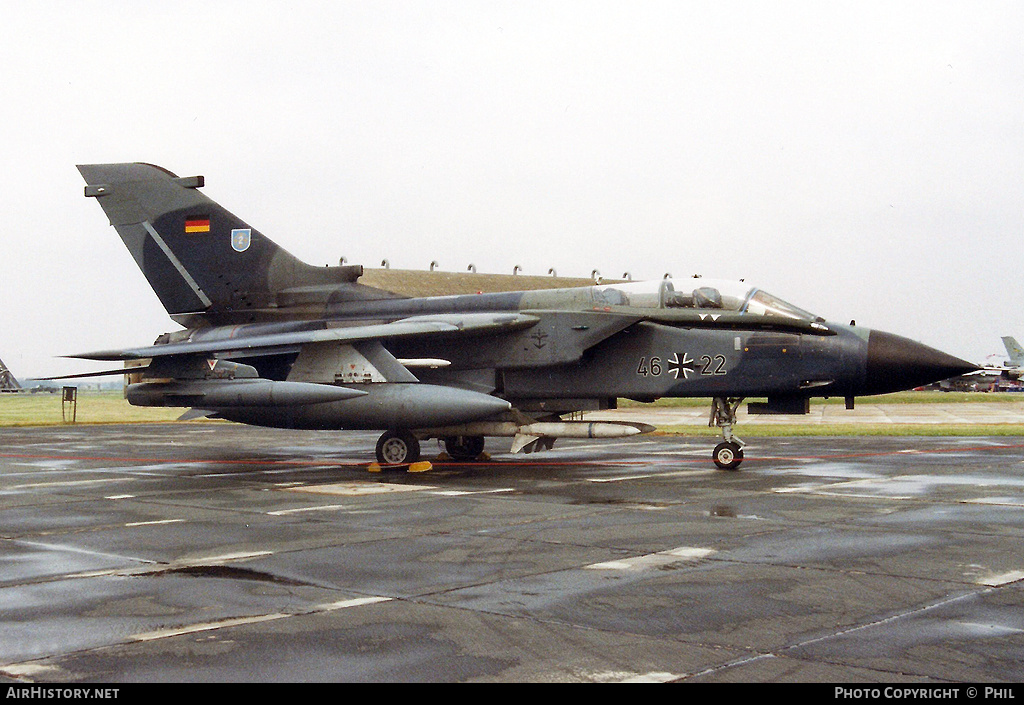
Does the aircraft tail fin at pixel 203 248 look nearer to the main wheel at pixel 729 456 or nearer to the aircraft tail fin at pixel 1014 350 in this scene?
the main wheel at pixel 729 456

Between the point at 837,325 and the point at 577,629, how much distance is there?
10.6 metres

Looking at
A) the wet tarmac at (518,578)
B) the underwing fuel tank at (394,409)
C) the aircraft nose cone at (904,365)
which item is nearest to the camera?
the wet tarmac at (518,578)

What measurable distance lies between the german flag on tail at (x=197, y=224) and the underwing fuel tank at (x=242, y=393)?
3.35m

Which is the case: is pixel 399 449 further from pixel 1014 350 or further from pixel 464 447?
pixel 1014 350

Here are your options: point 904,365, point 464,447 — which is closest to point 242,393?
point 464,447

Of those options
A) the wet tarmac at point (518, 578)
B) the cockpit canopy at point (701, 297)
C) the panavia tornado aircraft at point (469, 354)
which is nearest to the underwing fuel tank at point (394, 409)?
the panavia tornado aircraft at point (469, 354)

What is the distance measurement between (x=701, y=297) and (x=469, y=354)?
12.8 ft

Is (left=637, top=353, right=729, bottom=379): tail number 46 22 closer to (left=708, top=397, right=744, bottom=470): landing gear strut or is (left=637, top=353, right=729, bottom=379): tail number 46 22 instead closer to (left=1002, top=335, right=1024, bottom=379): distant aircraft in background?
(left=708, top=397, right=744, bottom=470): landing gear strut

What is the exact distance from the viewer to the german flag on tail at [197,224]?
1758 cm

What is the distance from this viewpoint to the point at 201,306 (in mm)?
17703

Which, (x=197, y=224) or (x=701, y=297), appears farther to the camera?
(x=197, y=224)

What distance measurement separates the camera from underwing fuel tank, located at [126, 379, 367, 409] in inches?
581

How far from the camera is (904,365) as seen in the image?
14.1 meters

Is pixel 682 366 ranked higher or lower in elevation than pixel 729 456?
higher
